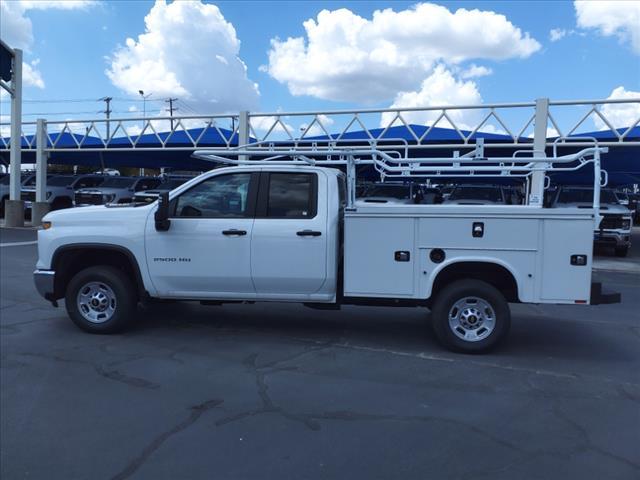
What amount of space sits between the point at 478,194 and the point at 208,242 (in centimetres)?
1182

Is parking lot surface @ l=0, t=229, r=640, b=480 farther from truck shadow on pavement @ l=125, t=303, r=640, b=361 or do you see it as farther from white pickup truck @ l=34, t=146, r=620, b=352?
white pickup truck @ l=34, t=146, r=620, b=352

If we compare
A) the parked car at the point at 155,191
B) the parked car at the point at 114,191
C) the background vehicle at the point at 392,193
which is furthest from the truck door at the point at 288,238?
the parked car at the point at 114,191

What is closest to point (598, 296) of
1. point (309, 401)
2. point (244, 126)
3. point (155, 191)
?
point (309, 401)

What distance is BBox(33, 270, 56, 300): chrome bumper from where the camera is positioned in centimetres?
626

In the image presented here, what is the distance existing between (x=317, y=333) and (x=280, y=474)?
3.19m

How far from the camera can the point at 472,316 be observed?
5.70 m

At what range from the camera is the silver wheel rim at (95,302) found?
631 centimetres

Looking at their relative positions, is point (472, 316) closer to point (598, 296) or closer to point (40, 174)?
point (598, 296)

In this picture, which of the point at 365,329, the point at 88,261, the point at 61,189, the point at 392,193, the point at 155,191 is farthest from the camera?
the point at 61,189

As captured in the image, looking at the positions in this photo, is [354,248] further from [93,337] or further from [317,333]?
[93,337]

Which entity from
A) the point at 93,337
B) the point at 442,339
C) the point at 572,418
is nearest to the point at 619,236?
the point at 442,339

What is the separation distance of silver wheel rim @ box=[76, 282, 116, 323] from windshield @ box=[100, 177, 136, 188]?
1703 centimetres

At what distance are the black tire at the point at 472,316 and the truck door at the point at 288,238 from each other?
1.24 m

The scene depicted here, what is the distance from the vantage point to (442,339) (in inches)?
227
